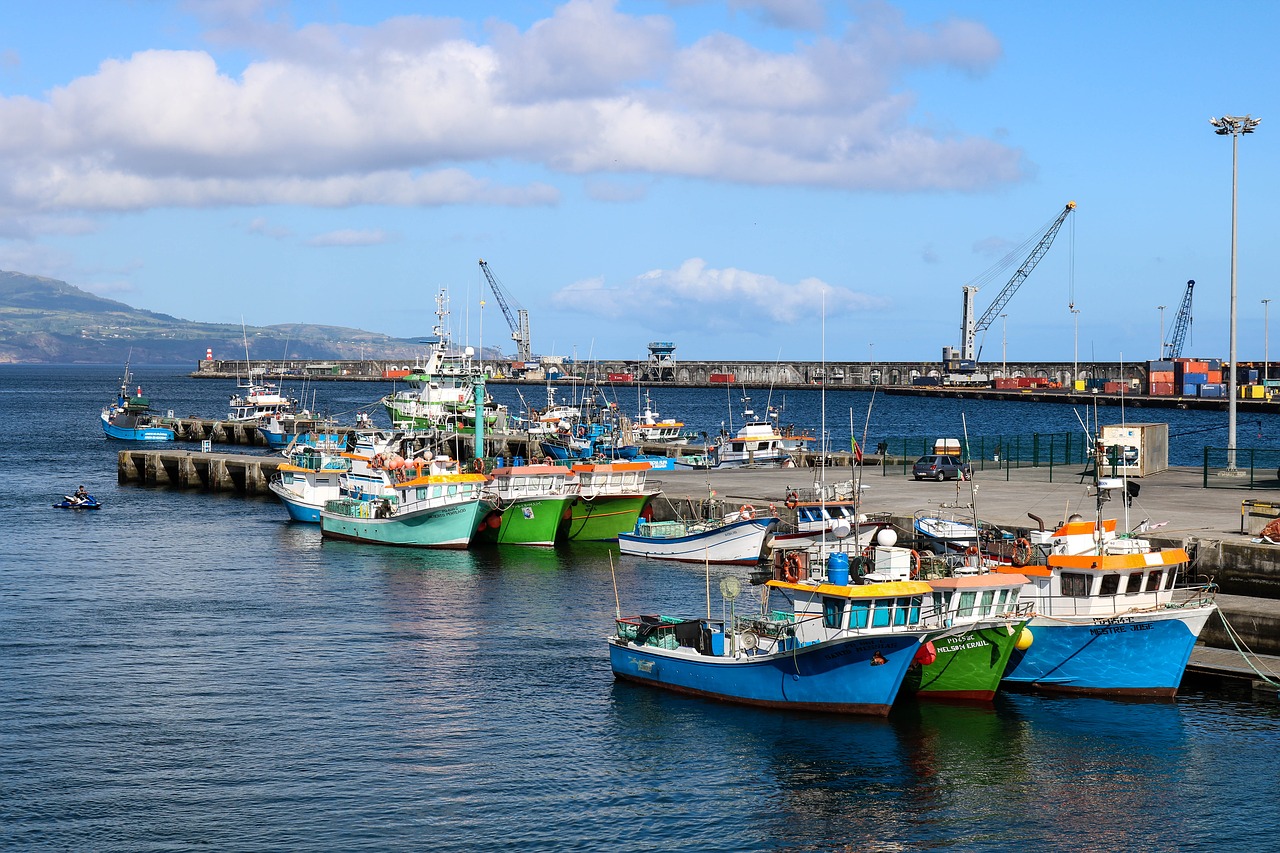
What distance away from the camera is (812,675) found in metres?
36.7

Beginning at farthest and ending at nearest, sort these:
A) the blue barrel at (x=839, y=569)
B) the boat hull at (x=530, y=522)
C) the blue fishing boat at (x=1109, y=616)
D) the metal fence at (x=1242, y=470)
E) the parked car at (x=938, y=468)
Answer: the parked car at (x=938, y=468) → the boat hull at (x=530, y=522) → the metal fence at (x=1242, y=470) → the blue fishing boat at (x=1109, y=616) → the blue barrel at (x=839, y=569)

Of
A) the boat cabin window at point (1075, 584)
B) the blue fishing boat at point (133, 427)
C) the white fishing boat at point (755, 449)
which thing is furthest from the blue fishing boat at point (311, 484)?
the blue fishing boat at point (133, 427)

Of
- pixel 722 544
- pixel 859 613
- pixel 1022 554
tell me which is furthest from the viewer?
pixel 722 544

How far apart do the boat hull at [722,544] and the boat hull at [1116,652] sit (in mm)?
21590

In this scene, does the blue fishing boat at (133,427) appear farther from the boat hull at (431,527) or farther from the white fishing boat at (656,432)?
the boat hull at (431,527)

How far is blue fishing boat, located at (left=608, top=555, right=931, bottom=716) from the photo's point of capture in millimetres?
35781

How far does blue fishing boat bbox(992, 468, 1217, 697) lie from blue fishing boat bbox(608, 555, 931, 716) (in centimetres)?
465

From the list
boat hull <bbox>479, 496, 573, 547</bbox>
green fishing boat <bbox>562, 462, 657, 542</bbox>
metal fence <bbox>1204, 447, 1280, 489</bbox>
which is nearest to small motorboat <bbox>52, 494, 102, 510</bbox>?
boat hull <bbox>479, 496, 573, 547</bbox>

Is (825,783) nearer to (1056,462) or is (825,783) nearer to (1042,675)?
(1042,675)

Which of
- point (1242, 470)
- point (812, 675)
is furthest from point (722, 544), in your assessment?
point (1242, 470)

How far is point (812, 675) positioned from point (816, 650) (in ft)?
2.88

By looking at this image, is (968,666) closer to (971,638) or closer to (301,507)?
(971,638)

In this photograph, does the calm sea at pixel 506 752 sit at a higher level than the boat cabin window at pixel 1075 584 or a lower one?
lower

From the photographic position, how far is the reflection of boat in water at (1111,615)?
37.7 m
